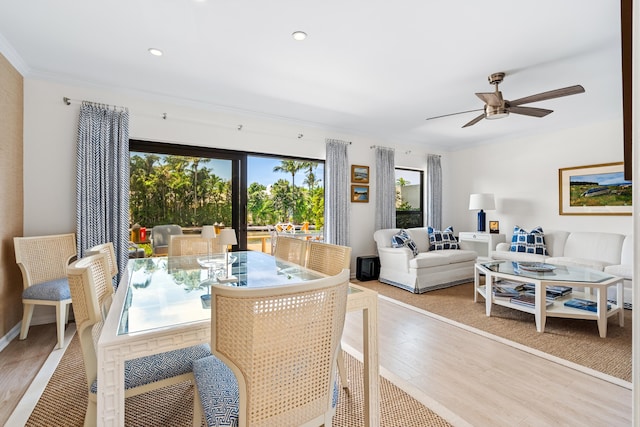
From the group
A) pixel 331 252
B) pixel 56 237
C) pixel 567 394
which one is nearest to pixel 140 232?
pixel 56 237

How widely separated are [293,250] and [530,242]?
13.2 feet

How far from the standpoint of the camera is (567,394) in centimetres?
189

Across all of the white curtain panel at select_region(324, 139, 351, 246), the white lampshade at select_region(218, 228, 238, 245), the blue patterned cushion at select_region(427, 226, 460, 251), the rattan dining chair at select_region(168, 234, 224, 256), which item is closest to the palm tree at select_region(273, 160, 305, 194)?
the white curtain panel at select_region(324, 139, 351, 246)

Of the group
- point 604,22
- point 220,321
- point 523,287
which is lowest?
point 523,287

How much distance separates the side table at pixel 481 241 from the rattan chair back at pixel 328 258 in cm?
387

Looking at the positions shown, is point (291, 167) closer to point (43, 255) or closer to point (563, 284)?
point (43, 255)

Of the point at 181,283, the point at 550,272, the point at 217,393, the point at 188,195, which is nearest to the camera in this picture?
the point at 217,393

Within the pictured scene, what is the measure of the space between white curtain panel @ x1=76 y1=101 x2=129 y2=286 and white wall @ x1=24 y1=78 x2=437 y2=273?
5.1 inches

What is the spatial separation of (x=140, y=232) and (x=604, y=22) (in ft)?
15.5

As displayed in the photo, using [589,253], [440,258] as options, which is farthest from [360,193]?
[589,253]

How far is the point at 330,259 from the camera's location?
2.18 m

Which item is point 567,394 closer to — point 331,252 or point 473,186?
point 331,252

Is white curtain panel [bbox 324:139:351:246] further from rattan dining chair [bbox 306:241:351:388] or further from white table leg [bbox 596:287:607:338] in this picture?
white table leg [bbox 596:287:607:338]

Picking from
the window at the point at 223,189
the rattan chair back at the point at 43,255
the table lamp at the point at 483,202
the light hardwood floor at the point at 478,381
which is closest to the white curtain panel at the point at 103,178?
the rattan chair back at the point at 43,255
